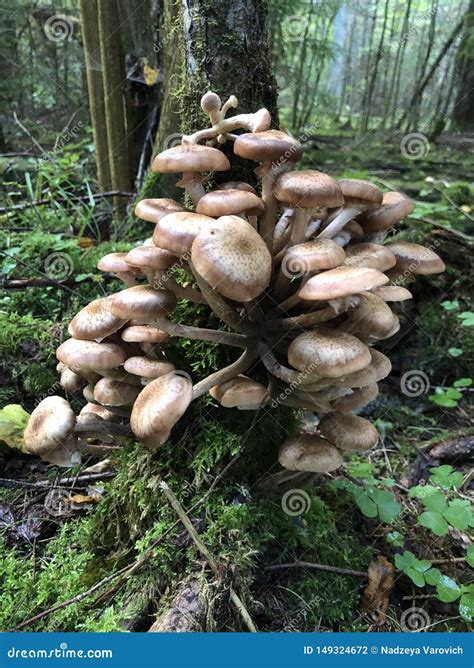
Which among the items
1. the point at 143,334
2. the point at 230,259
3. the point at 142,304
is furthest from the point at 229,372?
the point at 230,259

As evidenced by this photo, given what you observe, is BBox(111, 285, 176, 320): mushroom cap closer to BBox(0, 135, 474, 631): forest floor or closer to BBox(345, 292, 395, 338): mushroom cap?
BBox(0, 135, 474, 631): forest floor

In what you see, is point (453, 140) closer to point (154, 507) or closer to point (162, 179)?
point (162, 179)

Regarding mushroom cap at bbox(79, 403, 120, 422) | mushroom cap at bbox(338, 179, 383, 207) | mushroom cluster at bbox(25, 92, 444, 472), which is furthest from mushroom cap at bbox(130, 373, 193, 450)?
mushroom cap at bbox(338, 179, 383, 207)

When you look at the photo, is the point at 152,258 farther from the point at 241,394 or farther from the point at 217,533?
the point at 217,533

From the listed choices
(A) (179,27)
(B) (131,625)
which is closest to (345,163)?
(A) (179,27)

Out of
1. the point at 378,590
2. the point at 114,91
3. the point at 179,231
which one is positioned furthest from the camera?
the point at 114,91
